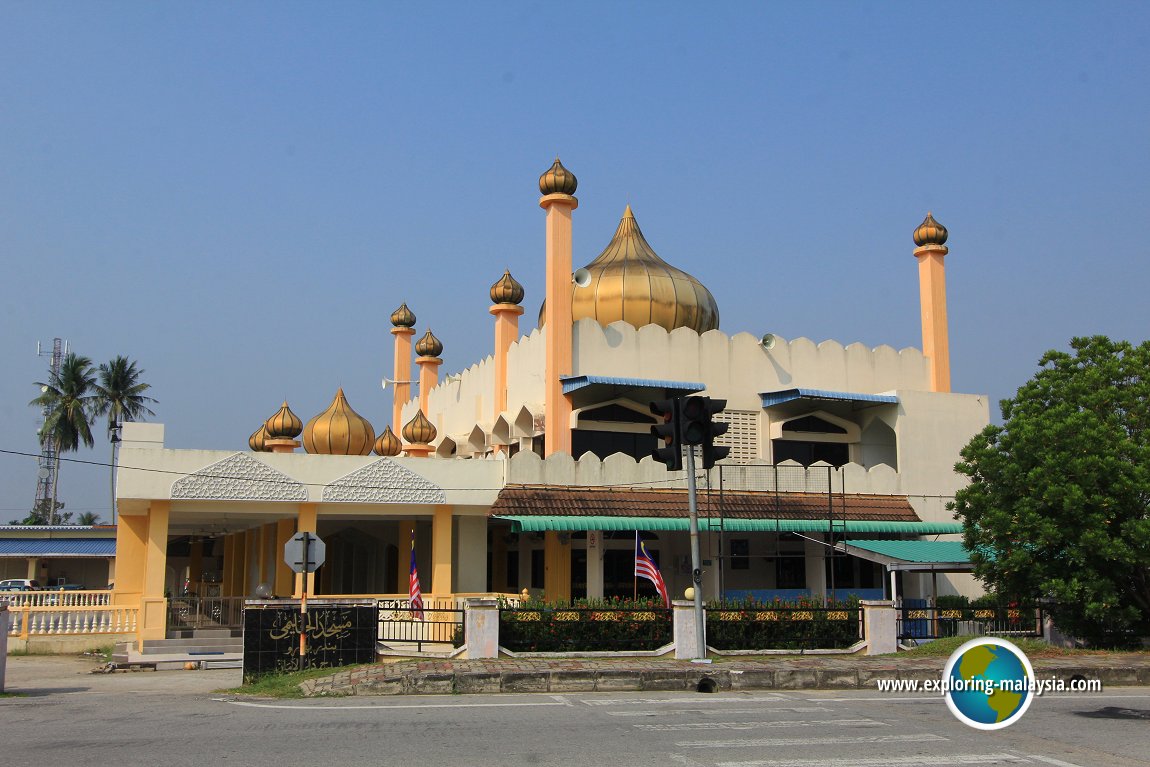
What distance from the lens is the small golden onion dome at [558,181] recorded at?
2506cm

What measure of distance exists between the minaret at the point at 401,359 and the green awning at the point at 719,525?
15.3 m

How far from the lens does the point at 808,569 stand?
26.3 m

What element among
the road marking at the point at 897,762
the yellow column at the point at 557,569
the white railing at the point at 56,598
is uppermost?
the yellow column at the point at 557,569

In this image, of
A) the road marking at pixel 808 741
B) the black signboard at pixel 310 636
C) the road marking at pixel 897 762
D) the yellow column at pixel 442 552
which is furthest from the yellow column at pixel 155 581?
the road marking at pixel 897 762

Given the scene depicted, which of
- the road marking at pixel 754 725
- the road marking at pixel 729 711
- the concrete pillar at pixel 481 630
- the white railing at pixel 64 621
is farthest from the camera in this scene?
the white railing at pixel 64 621

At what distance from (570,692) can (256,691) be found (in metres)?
3.96

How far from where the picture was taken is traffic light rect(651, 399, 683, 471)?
527 inches

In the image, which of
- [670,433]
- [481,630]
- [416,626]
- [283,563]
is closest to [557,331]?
[416,626]

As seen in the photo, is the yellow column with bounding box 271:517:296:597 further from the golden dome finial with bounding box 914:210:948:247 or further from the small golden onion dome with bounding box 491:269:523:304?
the golden dome finial with bounding box 914:210:948:247

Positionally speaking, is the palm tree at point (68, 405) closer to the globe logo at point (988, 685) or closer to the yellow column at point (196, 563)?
the yellow column at point (196, 563)

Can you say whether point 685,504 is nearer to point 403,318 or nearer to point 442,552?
point 442,552

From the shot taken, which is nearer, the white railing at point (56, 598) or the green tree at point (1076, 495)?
the green tree at point (1076, 495)

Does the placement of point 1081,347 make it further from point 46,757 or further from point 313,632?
point 46,757

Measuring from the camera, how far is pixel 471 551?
80.7 ft
